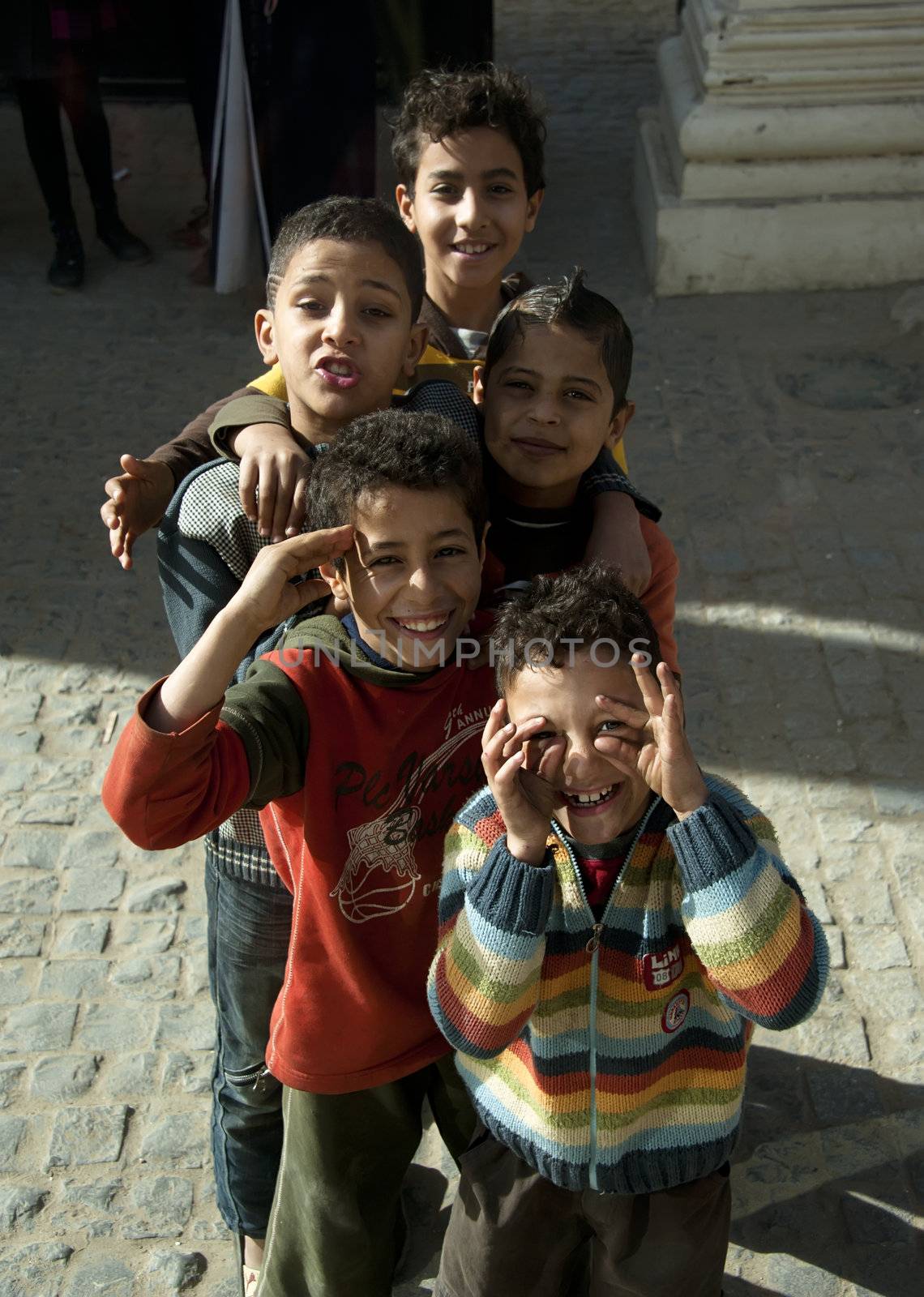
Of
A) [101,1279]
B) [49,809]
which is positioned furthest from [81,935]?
[101,1279]

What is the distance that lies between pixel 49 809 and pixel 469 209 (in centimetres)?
217

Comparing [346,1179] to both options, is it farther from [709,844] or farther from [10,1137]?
[10,1137]

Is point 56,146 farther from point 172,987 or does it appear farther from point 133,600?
point 172,987

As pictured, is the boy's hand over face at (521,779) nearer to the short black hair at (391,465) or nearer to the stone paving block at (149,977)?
the short black hair at (391,465)

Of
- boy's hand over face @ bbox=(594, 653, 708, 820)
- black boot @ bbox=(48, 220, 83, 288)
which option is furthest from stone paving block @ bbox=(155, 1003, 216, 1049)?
black boot @ bbox=(48, 220, 83, 288)

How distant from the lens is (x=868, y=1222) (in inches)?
118

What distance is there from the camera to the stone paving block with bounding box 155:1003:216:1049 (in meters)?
3.50

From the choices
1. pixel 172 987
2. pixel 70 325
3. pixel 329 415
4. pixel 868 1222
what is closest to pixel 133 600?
pixel 172 987

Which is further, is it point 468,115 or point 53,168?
point 53,168

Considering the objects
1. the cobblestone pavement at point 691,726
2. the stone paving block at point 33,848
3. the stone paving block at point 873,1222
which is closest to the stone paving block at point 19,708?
the cobblestone pavement at point 691,726

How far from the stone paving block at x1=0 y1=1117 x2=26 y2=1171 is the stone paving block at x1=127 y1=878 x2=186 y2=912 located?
28.9 inches

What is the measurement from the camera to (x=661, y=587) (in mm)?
2502

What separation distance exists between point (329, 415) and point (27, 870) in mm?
2122

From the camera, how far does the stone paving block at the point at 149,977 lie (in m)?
3.64
